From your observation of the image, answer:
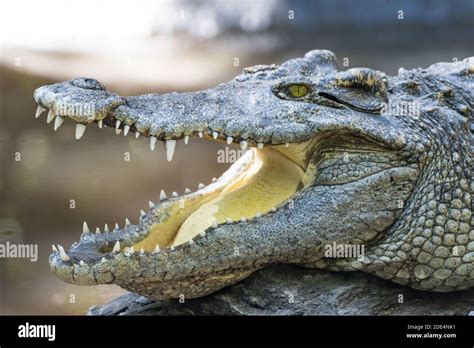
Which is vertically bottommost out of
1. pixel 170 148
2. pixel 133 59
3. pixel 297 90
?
pixel 170 148

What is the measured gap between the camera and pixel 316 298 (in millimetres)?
2693

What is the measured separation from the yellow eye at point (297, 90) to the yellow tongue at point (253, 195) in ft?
0.92

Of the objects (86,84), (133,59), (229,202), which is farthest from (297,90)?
(133,59)

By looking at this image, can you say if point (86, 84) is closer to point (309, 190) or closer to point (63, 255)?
point (63, 255)

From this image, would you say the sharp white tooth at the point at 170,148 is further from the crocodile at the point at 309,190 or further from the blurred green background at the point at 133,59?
the blurred green background at the point at 133,59

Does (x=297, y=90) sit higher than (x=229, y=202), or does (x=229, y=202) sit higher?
(x=297, y=90)

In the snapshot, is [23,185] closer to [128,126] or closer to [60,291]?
[60,291]

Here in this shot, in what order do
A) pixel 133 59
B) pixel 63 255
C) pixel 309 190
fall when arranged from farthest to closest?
pixel 133 59
pixel 309 190
pixel 63 255

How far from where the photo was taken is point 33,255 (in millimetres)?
5090

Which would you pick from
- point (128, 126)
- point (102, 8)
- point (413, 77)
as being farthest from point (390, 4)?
point (128, 126)

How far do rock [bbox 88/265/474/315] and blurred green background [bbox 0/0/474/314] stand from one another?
2482mm

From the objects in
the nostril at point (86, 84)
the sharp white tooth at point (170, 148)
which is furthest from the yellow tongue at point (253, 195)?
the nostril at point (86, 84)

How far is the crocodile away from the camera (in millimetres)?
2502

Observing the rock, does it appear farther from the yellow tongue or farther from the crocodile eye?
the crocodile eye
